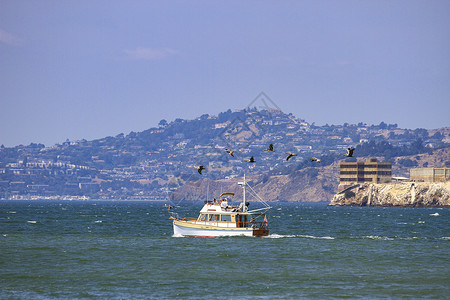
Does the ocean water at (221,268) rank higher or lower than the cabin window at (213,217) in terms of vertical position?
lower

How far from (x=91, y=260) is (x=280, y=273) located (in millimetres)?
19306

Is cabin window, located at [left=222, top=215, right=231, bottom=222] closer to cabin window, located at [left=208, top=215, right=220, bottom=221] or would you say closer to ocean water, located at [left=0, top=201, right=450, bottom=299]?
cabin window, located at [left=208, top=215, right=220, bottom=221]

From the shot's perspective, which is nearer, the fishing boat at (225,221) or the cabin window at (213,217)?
the fishing boat at (225,221)

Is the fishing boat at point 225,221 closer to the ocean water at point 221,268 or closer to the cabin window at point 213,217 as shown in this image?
the cabin window at point 213,217

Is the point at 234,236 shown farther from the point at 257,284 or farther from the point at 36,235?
the point at 257,284

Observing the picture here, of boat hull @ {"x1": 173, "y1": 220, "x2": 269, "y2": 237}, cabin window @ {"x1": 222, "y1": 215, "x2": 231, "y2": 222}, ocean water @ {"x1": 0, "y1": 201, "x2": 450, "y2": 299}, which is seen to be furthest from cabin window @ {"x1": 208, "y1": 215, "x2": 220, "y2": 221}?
ocean water @ {"x1": 0, "y1": 201, "x2": 450, "y2": 299}

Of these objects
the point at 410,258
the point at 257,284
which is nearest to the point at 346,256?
the point at 410,258

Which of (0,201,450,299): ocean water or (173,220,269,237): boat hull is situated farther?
(173,220,269,237): boat hull

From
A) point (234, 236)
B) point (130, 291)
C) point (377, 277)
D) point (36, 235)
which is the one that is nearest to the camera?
point (130, 291)

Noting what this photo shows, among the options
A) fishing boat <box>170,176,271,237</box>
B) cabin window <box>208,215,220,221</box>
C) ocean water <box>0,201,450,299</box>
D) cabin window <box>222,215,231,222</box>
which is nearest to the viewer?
ocean water <box>0,201,450,299</box>

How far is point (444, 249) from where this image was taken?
82.9 m

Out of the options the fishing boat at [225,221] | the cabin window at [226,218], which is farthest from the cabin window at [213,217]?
the cabin window at [226,218]

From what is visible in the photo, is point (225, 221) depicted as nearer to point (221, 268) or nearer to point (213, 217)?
point (213, 217)

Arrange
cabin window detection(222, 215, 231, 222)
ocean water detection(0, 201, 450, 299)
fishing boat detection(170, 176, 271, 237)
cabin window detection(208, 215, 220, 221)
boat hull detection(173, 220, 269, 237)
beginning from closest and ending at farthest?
ocean water detection(0, 201, 450, 299) < fishing boat detection(170, 176, 271, 237) < boat hull detection(173, 220, 269, 237) < cabin window detection(222, 215, 231, 222) < cabin window detection(208, 215, 220, 221)
